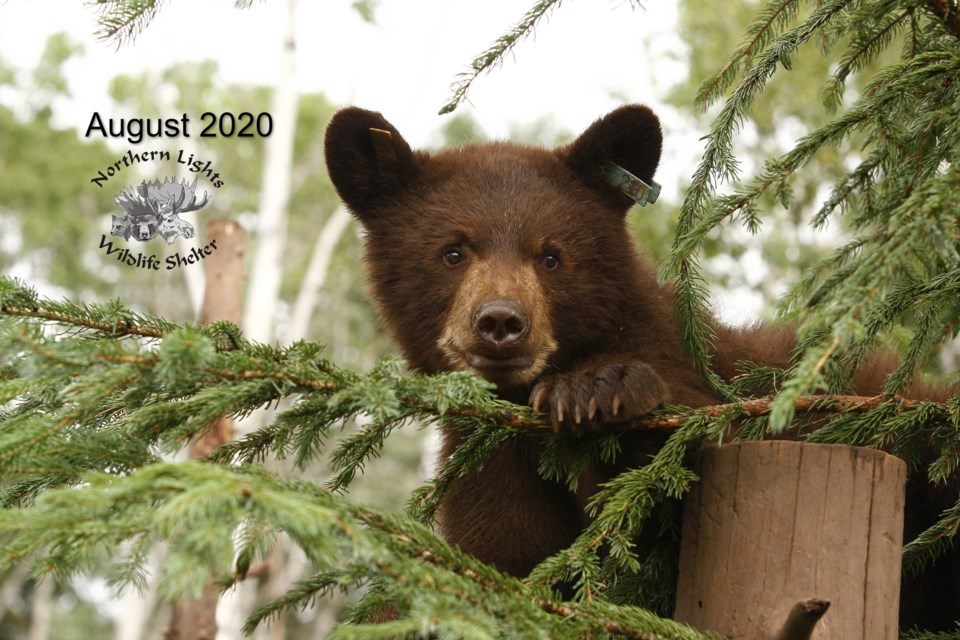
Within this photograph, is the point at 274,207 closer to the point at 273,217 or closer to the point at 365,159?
the point at 273,217

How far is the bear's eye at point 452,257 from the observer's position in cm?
409

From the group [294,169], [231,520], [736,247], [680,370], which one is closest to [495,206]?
[680,370]

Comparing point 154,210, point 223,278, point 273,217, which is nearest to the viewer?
point 154,210

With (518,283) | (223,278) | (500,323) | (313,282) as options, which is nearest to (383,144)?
(518,283)

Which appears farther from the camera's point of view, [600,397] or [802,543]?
[600,397]

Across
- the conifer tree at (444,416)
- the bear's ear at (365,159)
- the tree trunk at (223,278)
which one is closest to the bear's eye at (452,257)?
the bear's ear at (365,159)

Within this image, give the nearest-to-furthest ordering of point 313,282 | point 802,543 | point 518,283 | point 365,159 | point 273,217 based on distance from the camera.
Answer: point 802,543, point 518,283, point 365,159, point 273,217, point 313,282

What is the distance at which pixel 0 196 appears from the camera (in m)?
27.6

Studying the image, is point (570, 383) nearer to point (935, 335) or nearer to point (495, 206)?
point (935, 335)

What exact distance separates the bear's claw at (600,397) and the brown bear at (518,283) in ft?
1.39

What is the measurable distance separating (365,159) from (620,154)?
115 centimetres

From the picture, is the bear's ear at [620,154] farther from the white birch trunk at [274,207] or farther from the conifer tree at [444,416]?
the white birch trunk at [274,207]

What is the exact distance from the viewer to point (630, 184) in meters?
4.23

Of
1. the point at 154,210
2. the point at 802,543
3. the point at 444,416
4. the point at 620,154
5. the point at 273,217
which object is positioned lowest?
the point at 802,543
